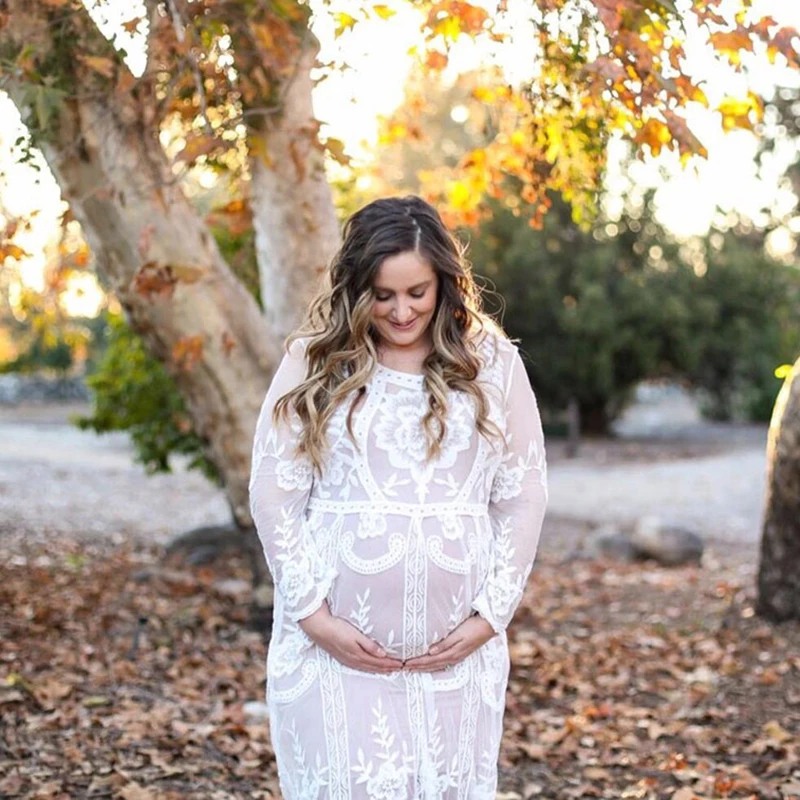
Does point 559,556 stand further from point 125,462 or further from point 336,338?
point 125,462

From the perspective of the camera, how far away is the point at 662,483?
61.1 feet

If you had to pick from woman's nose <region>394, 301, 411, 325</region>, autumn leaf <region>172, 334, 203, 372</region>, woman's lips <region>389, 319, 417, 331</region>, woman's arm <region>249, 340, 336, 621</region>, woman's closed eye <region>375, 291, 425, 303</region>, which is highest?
woman's closed eye <region>375, 291, 425, 303</region>

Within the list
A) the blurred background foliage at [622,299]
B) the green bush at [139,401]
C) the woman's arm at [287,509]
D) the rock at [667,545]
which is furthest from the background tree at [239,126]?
the blurred background foliage at [622,299]

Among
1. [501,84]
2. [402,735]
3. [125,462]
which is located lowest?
[125,462]

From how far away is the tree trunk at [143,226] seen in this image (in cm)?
516

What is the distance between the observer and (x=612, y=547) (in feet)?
38.4

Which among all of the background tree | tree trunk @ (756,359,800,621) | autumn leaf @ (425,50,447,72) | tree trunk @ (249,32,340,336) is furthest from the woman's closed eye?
tree trunk @ (756,359,800,621)

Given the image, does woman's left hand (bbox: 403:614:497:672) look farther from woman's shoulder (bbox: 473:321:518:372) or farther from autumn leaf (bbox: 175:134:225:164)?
autumn leaf (bbox: 175:134:225:164)

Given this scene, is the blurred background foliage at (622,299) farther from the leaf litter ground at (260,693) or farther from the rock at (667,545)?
the leaf litter ground at (260,693)

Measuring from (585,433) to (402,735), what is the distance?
24.7 metres

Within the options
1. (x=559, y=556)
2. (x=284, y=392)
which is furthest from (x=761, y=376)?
(x=284, y=392)

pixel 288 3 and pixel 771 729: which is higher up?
pixel 288 3

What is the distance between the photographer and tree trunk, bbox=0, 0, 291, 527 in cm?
516

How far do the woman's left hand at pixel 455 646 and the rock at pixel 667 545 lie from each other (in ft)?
28.3
